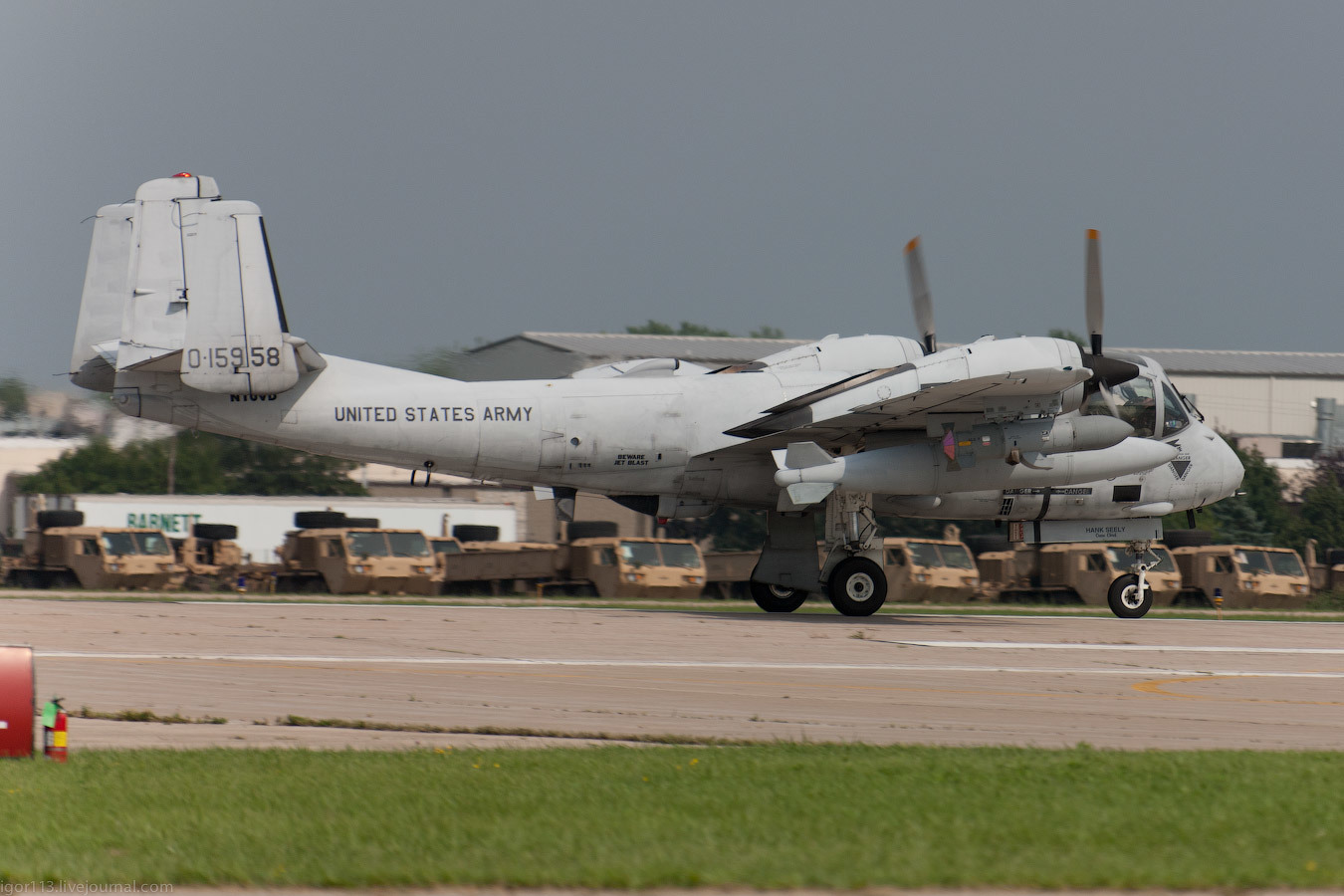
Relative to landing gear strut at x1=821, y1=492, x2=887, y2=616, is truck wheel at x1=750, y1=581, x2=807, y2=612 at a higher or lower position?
lower

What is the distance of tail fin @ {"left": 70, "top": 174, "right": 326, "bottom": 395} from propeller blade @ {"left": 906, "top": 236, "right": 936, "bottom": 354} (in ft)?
33.9

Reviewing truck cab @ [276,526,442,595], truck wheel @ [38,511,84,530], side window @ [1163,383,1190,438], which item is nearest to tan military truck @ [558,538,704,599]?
truck cab @ [276,526,442,595]

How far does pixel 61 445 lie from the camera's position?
5031 centimetres

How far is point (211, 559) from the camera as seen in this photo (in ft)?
119

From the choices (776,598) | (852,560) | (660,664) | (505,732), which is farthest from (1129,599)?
(505,732)

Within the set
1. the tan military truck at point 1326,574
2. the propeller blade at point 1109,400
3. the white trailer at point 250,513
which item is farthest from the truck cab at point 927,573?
the white trailer at point 250,513

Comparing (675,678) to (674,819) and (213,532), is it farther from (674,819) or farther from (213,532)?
(213,532)

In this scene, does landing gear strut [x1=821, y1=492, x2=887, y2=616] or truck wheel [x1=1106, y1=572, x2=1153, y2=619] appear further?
truck wheel [x1=1106, y1=572, x2=1153, y2=619]

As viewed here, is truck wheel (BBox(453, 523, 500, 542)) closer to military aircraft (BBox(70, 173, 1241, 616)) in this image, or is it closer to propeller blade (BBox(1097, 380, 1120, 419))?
military aircraft (BBox(70, 173, 1241, 616))

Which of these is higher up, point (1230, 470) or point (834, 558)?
point (1230, 470)

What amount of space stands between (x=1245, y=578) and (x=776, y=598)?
18.6 m

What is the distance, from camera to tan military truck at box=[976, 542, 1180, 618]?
3584cm

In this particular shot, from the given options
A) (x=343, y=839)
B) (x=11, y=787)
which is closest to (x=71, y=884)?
(x=343, y=839)

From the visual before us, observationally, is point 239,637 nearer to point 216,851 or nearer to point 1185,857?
point 216,851
